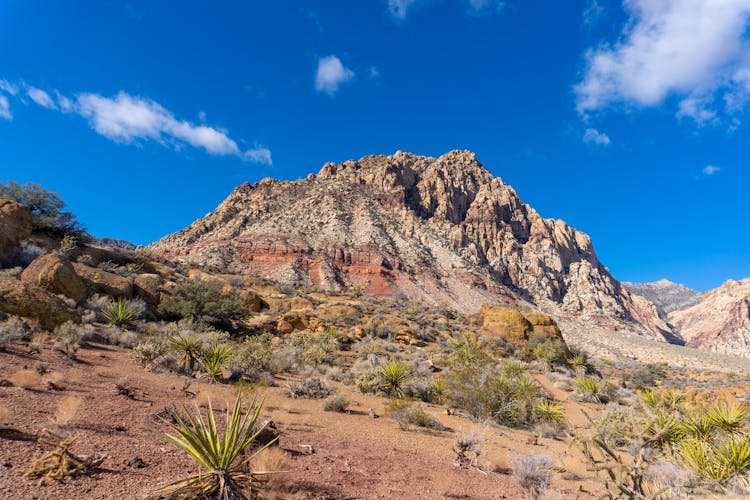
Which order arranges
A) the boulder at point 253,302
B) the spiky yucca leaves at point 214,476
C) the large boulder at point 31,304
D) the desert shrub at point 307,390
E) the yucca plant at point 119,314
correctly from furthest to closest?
the boulder at point 253,302, the yucca plant at point 119,314, the large boulder at point 31,304, the desert shrub at point 307,390, the spiky yucca leaves at point 214,476

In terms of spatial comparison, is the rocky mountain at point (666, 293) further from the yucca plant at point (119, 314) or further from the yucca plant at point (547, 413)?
the yucca plant at point (119, 314)

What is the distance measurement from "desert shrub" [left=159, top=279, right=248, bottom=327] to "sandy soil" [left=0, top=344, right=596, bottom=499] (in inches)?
326

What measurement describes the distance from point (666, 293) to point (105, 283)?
20842 centimetres

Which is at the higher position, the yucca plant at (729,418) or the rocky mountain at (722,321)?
the rocky mountain at (722,321)

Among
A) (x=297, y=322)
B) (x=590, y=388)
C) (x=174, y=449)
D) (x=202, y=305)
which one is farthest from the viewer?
(x=297, y=322)

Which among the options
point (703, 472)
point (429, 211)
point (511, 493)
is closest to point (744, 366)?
point (703, 472)

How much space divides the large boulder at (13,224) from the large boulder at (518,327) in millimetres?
26263

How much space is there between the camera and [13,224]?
1623 centimetres

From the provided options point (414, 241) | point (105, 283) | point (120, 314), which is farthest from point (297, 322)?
point (414, 241)

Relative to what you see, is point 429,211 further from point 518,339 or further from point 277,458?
point 277,458

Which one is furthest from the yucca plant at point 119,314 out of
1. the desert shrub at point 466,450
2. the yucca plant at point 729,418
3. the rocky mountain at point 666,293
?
the rocky mountain at point 666,293

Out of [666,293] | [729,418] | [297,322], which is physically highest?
[666,293]

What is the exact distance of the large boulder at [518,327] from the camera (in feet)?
83.7

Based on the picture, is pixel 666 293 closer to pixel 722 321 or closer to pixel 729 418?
pixel 722 321
